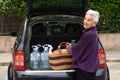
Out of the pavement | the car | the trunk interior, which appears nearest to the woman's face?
the car

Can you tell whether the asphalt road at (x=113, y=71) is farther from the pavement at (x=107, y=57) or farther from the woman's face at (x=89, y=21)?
the woman's face at (x=89, y=21)

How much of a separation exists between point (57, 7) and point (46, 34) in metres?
0.59

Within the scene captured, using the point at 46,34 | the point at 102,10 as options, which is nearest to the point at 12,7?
the point at 102,10

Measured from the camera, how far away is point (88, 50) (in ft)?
17.2

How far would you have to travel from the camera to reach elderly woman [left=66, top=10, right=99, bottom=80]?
5.16 m

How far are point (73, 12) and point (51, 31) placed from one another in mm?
590

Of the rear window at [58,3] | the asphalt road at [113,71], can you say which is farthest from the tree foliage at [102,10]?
the rear window at [58,3]

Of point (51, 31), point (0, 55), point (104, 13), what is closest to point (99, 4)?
point (104, 13)

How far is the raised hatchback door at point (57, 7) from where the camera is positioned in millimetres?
6619

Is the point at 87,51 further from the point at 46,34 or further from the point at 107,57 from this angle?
the point at 107,57

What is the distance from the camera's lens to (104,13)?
1383 centimetres

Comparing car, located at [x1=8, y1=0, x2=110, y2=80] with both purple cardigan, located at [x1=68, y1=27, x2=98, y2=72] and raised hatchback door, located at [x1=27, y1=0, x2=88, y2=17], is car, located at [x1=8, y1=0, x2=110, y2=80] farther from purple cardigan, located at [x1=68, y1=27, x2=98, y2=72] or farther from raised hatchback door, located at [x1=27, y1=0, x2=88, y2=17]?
purple cardigan, located at [x1=68, y1=27, x2=98, y2=72]

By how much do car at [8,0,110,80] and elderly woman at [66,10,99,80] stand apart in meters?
0.19

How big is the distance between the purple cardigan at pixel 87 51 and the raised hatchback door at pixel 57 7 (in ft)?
4.97
